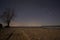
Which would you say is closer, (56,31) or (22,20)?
(56,31)

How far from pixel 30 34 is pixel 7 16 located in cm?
44

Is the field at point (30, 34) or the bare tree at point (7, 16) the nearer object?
the field at point (30, 34)

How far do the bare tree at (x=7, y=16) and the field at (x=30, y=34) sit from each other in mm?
143

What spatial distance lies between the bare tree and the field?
0.14 meters

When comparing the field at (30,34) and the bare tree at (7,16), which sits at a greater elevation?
the bare tree at (7,16)

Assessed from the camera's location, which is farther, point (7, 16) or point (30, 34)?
point (7, 16)

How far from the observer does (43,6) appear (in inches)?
64.7

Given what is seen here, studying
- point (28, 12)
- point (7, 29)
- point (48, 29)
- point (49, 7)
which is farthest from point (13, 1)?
point (48, 29)

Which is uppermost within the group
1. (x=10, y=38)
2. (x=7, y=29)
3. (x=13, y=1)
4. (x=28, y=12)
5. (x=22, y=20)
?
(x=13, y=1)

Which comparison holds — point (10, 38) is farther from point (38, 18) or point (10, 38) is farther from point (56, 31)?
point (56, 31)

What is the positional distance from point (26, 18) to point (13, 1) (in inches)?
12.3

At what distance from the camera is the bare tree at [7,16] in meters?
1.65

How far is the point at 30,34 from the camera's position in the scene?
1516 mm

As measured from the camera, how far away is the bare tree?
1.65 meters
